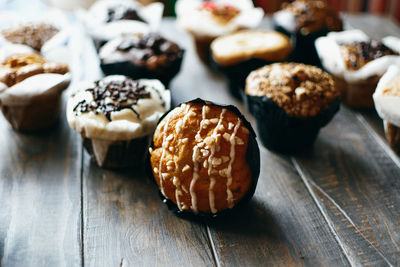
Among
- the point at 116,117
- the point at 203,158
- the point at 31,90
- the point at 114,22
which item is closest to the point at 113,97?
the point at 116,117

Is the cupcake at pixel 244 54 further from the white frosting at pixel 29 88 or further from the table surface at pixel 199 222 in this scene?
the white frosting at pixel 29 88

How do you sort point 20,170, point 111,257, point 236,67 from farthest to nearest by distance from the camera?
point 236,67 → point 20,170 → point 111,257

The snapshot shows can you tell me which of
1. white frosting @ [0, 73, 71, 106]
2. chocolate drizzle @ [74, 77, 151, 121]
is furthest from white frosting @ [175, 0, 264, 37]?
white frosting @ [0, 73, 71, 106]

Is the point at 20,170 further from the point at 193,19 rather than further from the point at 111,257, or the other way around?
the point at 193,19

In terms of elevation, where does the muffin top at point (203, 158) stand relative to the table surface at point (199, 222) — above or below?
above

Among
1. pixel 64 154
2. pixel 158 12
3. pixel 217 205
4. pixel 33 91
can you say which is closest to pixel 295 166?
pixel 217 205

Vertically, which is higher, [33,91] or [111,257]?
[33,91]

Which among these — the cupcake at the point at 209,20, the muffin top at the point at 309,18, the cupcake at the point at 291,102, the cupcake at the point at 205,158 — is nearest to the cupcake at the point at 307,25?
the muffin top at the point at 309,18
